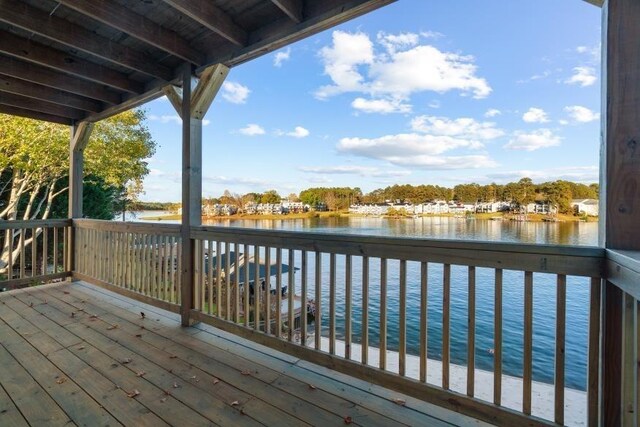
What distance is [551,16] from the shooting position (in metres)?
2.44

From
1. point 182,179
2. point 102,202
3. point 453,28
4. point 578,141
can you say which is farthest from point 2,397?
point 102,202

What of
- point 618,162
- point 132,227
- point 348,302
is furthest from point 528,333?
point 132,227

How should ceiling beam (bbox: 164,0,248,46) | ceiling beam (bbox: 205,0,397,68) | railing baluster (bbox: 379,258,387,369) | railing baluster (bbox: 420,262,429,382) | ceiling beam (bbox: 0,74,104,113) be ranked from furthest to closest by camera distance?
ceiling beam (bbox: 0,74,104,113) → ceiling beam (bbox: 164,0,248,46) → ceiling beam (bbox: 205,0,397,68) → railing baluster (bbox: 379,258,387,369) → railing baluster (bbox: 420,262,429,382)

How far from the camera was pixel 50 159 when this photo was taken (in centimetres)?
848

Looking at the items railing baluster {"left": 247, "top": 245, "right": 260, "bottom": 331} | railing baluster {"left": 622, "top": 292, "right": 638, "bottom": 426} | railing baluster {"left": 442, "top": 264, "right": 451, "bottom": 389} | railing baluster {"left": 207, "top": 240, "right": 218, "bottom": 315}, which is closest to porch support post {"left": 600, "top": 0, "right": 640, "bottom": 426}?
railing baluster {"left": 622, "top": 292, "right": 638, "bottom": 426}

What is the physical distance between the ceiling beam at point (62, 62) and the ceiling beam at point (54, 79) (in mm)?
394

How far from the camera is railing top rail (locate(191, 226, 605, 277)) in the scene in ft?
4.77

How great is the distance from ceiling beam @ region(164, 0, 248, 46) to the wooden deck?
8.08 feet

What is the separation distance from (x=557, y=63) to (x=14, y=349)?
15.5 ft

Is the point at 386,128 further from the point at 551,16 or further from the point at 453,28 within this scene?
the point at 551,16

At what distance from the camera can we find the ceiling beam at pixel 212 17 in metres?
2.21


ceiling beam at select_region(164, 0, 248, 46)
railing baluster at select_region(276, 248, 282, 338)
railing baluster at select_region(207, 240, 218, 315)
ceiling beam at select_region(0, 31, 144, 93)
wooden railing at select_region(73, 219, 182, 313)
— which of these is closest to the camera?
ceiling beam at select_region(164, 0, 248, 46)

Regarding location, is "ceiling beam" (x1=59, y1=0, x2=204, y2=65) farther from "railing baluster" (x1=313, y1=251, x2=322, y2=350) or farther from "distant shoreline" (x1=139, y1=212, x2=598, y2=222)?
"railing baluster" (x1=313, y1=251, x2=322, y2=350)

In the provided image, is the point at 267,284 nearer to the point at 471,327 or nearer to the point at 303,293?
the point at 303,293
